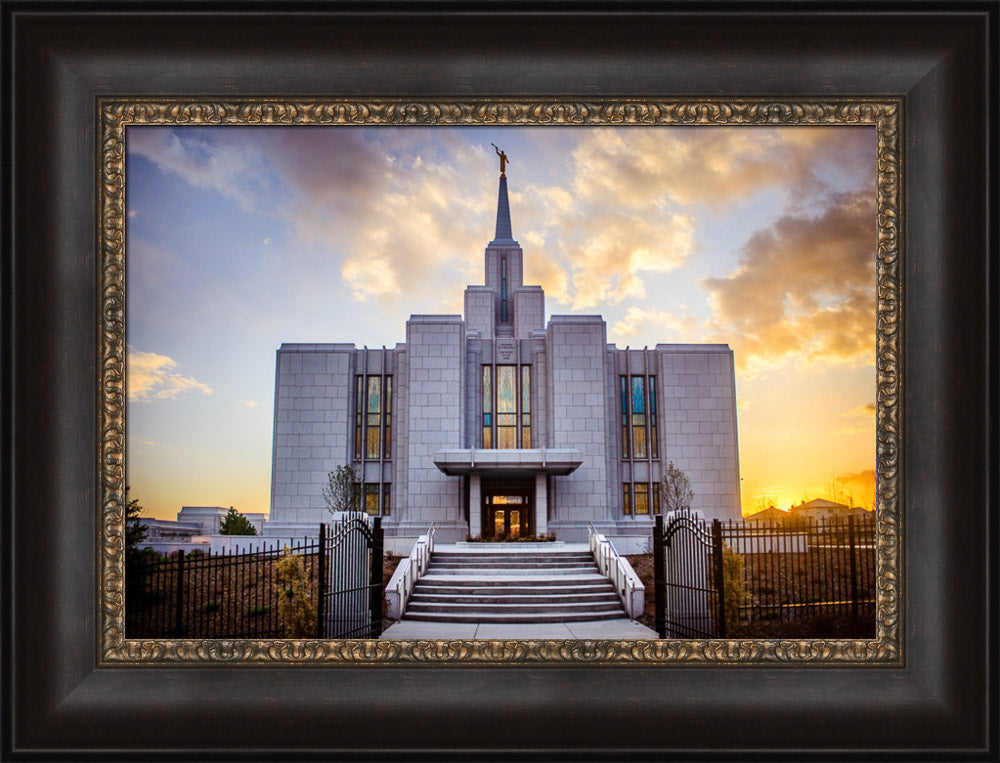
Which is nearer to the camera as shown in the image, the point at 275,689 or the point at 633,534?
the point at 275,689

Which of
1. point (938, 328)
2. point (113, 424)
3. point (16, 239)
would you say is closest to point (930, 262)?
point (938, 328)

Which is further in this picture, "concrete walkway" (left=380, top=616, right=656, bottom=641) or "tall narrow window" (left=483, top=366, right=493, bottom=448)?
"tall narrow window" (left=483, top=366, right=493, bottom=448)

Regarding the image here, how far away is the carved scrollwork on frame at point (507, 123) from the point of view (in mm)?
6668

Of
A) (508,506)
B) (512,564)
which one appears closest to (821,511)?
(512,564)

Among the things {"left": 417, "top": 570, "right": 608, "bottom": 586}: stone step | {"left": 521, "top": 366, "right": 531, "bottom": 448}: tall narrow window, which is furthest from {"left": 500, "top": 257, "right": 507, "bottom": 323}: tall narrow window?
{"left": 417, "top": 570, "right": 608, "bottom": 586}: stone step

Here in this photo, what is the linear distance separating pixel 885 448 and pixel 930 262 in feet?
5.73

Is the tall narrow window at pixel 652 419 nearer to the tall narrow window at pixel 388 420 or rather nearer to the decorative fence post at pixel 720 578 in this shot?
the tall narrow window at pixel 388 420

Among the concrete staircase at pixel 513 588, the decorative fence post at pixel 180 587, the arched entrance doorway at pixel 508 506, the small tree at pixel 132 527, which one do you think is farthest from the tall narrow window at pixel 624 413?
the small tree at pixel 132 527

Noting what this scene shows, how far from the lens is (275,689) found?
659 centimetres

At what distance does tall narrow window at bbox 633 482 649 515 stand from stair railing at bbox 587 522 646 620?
29.0 feet

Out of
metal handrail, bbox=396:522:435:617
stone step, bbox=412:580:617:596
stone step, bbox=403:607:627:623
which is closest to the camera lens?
stone step, bbox=403:607:627:623

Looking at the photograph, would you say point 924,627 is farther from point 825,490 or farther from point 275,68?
point 275,68

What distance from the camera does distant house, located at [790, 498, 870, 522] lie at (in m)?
8.18

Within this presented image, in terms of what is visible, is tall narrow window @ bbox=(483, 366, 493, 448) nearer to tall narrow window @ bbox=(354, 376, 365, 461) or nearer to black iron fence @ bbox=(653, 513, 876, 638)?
tall narrow window @ bbox=(354, 376, 365, 461)
